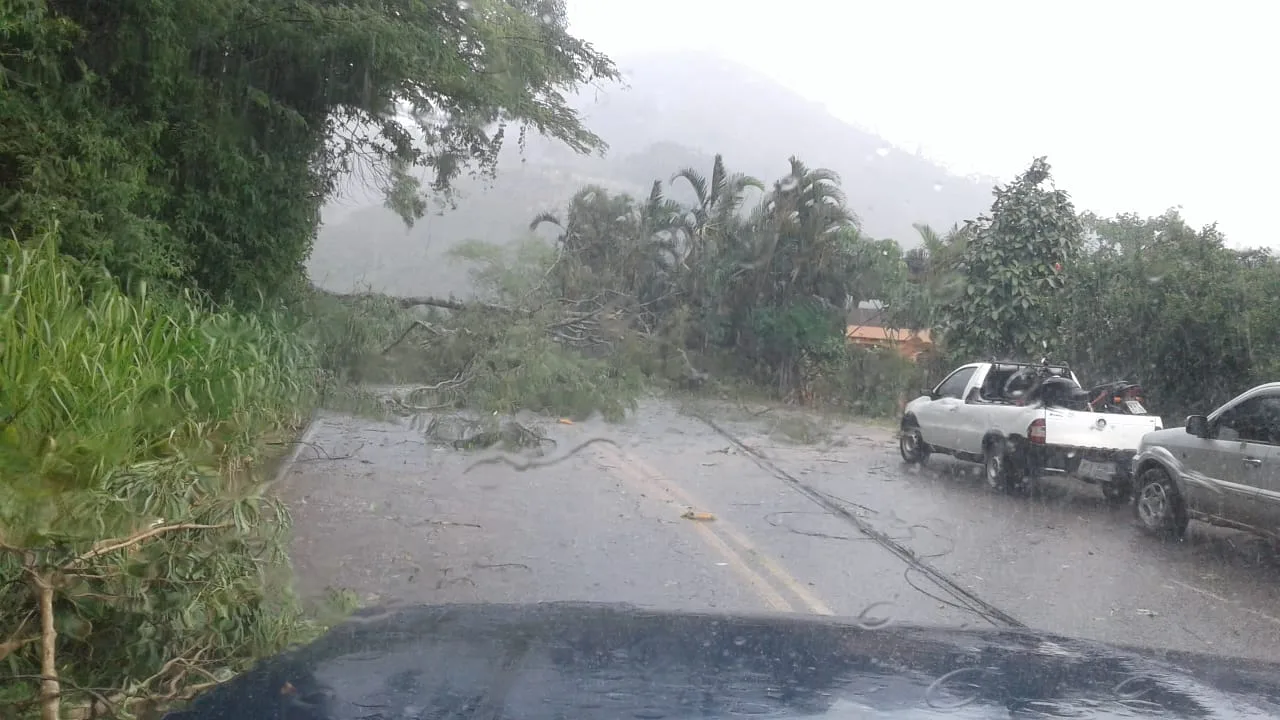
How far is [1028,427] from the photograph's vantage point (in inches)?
462

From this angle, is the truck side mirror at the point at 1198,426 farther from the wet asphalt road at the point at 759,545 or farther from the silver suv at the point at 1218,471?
the wet asphalt road at the point at 759,545

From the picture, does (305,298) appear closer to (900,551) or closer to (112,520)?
(900,551)

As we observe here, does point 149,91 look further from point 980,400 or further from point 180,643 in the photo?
point 980,400

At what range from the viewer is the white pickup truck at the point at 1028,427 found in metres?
11.6

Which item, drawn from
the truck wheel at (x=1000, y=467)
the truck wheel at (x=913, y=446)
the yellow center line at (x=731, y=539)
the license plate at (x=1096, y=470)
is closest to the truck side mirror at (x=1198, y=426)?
the license plate at (x=1096, y=470)

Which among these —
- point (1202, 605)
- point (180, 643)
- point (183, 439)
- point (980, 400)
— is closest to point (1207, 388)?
point (980, 400)

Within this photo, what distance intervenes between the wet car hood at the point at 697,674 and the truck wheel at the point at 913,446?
10547mm

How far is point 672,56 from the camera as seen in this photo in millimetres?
31109

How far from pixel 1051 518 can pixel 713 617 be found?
747 centimetres

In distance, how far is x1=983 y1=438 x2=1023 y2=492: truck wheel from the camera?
12078 mm

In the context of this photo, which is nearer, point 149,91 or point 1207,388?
point 149,91

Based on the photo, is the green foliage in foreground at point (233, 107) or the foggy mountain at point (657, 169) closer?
the green foliage in foreground at point (233, 107)

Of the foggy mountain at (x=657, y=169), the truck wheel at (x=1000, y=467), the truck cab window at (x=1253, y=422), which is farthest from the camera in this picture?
the foggy mountain at (x=657, y=169)

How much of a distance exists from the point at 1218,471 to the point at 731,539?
13.4 ft
